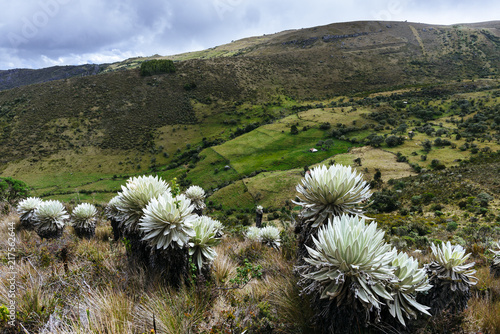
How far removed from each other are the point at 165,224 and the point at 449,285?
3.23m

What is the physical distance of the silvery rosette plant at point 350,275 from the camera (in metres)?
1.72

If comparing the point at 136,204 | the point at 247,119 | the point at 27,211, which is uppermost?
the point at 247,119

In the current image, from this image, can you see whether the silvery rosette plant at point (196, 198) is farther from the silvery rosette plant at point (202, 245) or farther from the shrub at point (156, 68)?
the shrub at point (156, 68)

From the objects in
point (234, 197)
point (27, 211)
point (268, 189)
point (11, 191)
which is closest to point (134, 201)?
point (27, 211)

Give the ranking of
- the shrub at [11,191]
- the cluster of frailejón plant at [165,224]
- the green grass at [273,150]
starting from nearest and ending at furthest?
Answer: the cluster of frailejón plant at [165,224] < the shrub at [11,191] < the green grass at [273,150]

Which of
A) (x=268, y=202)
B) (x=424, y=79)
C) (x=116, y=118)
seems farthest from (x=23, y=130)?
(x=424, y=79)

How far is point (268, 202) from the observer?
135 feet

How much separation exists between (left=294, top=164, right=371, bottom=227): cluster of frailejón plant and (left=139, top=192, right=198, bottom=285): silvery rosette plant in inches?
56.3

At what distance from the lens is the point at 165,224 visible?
271 cm

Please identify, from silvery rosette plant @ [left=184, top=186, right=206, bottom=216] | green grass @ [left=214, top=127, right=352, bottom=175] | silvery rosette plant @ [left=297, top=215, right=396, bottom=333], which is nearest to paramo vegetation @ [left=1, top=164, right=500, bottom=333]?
silvery rosette plant @ [left=297, top=215, right=396, bottom=333]

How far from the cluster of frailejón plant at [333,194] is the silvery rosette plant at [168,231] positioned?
143 cm

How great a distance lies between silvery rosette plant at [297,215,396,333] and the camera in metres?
1.72

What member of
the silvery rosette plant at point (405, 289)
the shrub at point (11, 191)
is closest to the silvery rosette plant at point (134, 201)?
the silvery rosette plant at point (405, 289)

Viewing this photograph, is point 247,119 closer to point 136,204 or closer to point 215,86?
point 215,86
